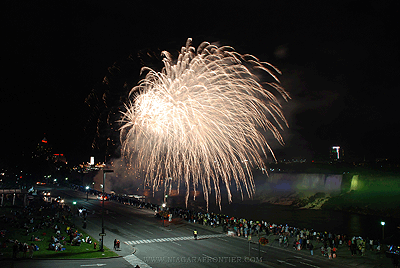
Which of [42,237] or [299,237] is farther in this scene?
[299,237]

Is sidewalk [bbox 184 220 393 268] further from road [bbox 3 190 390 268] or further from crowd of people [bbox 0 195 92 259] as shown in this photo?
crowd of people [bbox 0 195 92 259]

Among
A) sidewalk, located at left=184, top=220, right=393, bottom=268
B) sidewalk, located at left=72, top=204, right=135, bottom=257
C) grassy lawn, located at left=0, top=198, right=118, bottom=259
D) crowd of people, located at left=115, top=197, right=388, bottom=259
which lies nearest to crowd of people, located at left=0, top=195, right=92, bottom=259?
grassy lawn, located at left=0, top=198, right=118, bottom=259

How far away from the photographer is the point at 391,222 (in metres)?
66.2

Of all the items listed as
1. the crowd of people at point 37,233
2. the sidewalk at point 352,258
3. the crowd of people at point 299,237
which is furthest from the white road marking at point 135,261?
the sidewalk at point 352,258

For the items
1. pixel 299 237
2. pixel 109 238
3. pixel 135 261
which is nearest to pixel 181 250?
pixel 135 261

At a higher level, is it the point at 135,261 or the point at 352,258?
the point at 135,261

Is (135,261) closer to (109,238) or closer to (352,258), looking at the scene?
(109,238)

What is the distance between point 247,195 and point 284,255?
318ft

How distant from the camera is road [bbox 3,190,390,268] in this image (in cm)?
2136

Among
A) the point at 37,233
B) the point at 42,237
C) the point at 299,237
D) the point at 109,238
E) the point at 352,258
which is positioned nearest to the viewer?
the point at 352,258

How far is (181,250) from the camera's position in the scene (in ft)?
82.3

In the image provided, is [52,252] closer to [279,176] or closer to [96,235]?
[96,235]

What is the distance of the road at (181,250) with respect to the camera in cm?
2136

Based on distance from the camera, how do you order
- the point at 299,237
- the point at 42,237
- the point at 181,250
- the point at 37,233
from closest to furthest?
1. the point at 181,250
2. the point at 42,237
3. the point at 37,233
4. the point at 299,237
